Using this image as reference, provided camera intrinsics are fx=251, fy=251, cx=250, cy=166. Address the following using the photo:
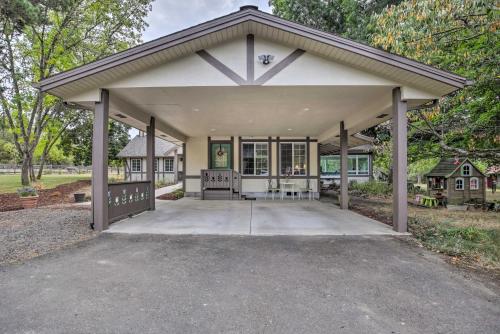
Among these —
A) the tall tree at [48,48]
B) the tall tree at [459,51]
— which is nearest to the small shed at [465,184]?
the tall tree at [459,51]

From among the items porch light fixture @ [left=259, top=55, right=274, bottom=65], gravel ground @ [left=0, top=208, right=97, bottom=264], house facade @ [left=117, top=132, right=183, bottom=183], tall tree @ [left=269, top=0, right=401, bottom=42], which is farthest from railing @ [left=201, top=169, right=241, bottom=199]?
house facade @ [left=117, top=132, right=183, bottom=183]

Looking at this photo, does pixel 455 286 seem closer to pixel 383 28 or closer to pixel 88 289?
pixel 88 289

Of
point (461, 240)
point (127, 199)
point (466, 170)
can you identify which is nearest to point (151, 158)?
point (127, 199)

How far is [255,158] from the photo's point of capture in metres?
11.4

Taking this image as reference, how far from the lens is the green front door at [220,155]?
11.4 metres

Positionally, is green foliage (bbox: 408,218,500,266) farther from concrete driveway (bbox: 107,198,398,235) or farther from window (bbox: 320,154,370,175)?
window (bbox: 320,154,370,175)

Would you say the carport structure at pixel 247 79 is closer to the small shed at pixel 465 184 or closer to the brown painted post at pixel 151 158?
the brown painted post at pixel 151 158

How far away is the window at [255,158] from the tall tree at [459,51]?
5.79 metres

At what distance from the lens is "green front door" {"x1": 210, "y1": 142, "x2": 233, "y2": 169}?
11398 millimetres

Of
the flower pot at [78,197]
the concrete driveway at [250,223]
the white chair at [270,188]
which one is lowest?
the concrete driveway at [250,223]

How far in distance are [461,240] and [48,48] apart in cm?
1669

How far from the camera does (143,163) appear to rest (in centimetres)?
2180

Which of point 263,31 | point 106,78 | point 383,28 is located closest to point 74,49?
point 106,78

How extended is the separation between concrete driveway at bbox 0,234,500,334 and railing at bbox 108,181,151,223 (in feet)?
5.30
